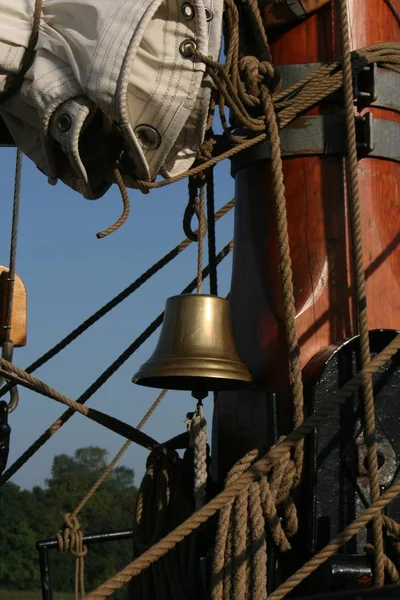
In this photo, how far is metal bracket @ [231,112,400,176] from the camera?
3.14 meters

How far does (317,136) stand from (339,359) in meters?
0.61

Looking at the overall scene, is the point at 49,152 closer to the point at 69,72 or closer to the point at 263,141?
the point at 69,72

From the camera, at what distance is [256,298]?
3139 millimetres

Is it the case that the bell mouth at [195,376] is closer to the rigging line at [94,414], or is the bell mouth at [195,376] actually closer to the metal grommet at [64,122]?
the rigging line at [94,414]

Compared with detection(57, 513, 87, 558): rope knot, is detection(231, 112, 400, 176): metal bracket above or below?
above

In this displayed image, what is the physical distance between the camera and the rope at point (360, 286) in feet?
8.70

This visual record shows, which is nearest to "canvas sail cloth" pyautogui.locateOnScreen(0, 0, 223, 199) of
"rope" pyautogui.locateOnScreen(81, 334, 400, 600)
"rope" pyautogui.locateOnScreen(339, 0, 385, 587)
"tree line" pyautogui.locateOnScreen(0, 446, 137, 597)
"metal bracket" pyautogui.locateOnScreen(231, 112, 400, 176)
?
"metal bracket" pyautogui.locateOnScreen(231, 112, 400, 176)

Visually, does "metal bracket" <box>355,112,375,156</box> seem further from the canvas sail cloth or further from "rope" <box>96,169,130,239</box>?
"rope" <box>96,169,130,239</box>

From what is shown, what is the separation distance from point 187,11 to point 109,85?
31 cm

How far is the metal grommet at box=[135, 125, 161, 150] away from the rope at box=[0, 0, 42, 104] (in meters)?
0.32

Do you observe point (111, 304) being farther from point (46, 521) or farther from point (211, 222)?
point (46, 521)

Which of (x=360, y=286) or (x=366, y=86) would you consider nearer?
(x=360, y=286)

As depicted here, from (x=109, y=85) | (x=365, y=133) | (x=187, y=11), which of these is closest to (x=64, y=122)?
(x=109, y=85)

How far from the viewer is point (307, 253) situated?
312 cm
